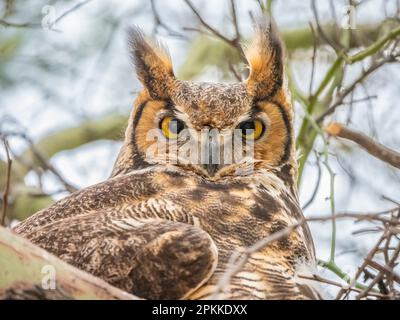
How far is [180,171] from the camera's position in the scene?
109 inches

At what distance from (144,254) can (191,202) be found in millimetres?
364

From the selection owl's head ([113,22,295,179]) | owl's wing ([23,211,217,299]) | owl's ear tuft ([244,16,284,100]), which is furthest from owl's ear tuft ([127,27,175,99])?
owl's wing ([23,211,217,299])

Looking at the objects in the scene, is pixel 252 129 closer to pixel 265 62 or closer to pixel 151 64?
pixel 265 62

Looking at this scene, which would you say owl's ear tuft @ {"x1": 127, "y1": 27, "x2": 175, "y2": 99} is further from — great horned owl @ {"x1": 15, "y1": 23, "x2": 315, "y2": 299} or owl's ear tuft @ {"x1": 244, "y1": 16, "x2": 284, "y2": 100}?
owl's ear tuft @ {"x1": 244, "y1": 16, "x2": 284, "y2": 100}

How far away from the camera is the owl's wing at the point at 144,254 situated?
2.09m

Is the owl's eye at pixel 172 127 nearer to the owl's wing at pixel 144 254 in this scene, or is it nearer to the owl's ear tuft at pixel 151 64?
the owl's ear tuft at pixel 151 64

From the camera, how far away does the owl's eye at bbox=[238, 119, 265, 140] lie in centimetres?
288

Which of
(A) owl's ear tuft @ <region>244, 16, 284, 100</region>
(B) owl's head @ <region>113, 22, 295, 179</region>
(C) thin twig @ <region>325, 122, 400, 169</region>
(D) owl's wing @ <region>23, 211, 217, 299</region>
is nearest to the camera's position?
(D) owl's wing @ <region>23, 211, 217, 299</region>

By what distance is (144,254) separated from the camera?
212 centimetres

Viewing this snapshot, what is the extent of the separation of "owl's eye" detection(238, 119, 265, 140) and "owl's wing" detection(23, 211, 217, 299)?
0.70 meters

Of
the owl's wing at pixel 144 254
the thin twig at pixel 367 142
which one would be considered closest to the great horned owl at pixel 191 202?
the owl's wing at pixel 144 254

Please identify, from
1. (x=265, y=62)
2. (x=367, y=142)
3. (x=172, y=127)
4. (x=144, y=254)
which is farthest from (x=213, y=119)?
(x=144, y=254)
